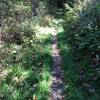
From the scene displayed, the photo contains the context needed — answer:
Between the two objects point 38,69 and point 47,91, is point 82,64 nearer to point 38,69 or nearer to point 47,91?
point 38,69

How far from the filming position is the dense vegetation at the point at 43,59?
6.25 meters

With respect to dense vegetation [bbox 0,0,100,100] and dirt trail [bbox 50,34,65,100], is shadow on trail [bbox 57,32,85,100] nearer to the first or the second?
dense vegetation [bbox 0,0,100,100]

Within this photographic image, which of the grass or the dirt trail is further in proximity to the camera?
the dirt trail

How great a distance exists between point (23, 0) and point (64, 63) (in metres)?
10.1

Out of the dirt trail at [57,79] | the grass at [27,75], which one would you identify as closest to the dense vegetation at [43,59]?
the grass at [27,75]

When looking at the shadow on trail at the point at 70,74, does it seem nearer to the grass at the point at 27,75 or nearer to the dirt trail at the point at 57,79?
the dirt trail at the point at 57,79

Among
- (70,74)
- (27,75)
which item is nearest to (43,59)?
(70,74)

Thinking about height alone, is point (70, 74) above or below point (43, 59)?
below

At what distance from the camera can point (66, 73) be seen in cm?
743

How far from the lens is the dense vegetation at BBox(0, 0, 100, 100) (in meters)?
6.25

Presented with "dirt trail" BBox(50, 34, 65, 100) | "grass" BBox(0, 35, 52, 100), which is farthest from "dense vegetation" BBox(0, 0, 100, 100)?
"dirt trail" BBox(50, 34, 65, 100)

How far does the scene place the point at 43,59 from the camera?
8289mm

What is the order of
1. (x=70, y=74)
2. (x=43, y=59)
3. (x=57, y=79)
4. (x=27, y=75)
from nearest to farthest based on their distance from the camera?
(x=27, y=75)
(x=57, y=79)
(x=70, y=74)
(x=43, y=59)

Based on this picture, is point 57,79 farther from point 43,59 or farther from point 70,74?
point 43,59
